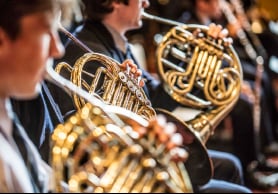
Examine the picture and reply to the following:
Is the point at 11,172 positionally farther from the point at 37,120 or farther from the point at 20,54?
the point at 37,120

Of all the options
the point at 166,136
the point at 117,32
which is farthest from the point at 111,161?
the point at 117,32

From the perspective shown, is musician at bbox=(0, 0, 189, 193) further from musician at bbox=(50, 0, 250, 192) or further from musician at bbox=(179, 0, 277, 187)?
musician at bbox=(179, 0, 277, 187)

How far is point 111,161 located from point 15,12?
36 cm

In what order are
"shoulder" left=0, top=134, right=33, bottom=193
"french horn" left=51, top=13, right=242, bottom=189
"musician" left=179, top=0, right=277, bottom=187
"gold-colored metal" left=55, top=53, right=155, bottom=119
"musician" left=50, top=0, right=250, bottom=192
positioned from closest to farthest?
"shoulder" left=0, top=134, right=33, bottom=193, "gold-colored metal" left=55, top=53, right=155, bottom=119, "musician" left=50, top=0, right=250, bottom=192, "french horn" left=51, top=13, right=242, bottom=189, "musician" left=179, top=0, right=277, bottom=187

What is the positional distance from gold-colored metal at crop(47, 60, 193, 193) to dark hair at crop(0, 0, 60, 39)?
0.24 meters

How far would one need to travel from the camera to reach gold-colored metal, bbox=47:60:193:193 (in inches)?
56.4

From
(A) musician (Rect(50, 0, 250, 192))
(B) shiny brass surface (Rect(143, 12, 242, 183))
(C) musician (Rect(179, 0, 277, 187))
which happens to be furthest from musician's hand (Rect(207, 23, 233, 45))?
(C) musician (Rect(179, 0, 277, 187))

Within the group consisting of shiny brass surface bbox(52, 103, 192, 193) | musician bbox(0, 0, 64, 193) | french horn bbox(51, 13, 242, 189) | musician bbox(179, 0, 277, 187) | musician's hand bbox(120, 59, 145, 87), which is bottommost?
musician bbox(179, 0, 277, 187)

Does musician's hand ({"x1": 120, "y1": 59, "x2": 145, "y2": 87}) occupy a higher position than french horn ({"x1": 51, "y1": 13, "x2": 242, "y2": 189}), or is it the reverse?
musician's hand ({"x1": 120, "y1": 59, "x2": 145, "y2": 87})

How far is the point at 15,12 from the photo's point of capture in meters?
1.37

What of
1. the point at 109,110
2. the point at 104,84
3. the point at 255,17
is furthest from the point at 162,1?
the point at 109,110

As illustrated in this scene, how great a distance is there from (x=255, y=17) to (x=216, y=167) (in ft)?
8.88

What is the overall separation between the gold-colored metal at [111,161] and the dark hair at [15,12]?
9.5 inches

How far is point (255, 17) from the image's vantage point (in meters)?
5.58
